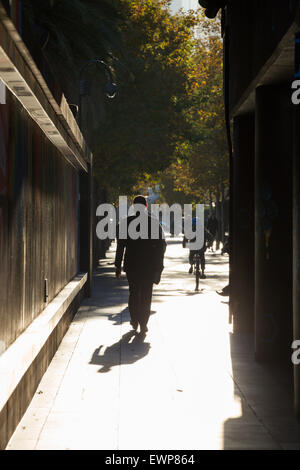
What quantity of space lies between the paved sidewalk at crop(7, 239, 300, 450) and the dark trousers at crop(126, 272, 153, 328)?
31 cm

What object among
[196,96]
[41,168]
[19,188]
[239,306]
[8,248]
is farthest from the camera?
[196,96]

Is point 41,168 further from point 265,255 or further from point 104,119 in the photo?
point 104,119

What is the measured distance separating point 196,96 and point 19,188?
26621 mm

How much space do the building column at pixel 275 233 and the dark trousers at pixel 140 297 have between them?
2.56 m

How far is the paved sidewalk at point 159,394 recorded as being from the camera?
5773 mm

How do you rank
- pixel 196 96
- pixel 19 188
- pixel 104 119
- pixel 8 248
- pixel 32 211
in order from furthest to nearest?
1. pixel 196 96
2. pixel 104 119
3. pixel 32 211
4. pixel 19 188
5. pixel 8 248

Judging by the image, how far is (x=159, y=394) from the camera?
732 cm

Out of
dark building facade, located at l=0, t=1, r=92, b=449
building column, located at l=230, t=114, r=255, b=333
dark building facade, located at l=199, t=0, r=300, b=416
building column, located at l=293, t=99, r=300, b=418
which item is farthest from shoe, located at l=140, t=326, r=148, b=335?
building column, located at l=293, t=99, r=300, b=418

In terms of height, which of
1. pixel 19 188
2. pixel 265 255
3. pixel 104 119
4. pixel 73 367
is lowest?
pixel 73 367

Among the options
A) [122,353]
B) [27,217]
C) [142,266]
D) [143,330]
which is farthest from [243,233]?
[27,217]

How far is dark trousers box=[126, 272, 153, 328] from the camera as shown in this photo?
1126cm

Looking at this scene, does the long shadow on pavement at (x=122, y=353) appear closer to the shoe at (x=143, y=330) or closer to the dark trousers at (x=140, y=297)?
the shoe at (x=143, y=330)
